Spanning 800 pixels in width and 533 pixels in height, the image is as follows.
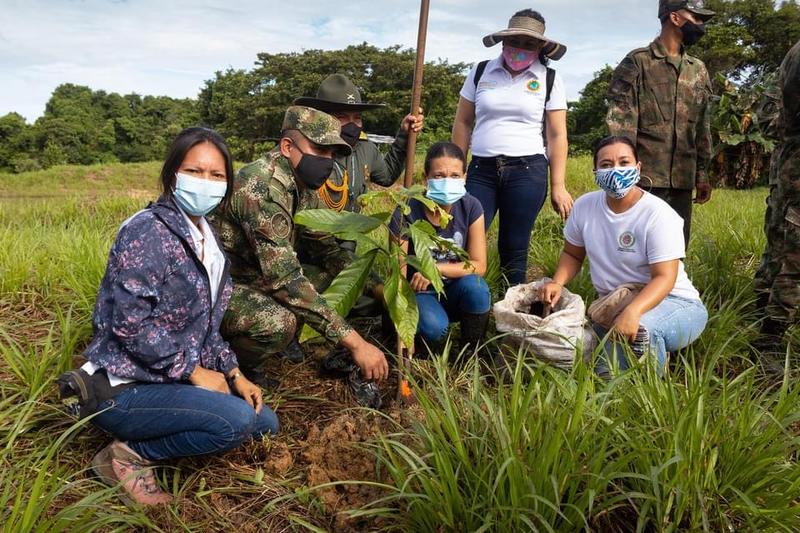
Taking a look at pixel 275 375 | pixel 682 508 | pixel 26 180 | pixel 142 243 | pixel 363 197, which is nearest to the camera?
pixel 682 508

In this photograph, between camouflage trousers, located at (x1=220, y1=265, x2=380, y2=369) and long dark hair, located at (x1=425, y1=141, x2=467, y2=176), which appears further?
long dark hair, located at (x1=425, y1=141, x2=467, y2=176)

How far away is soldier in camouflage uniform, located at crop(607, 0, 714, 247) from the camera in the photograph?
3490mm

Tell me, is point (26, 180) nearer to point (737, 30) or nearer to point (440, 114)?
point (440, 114)

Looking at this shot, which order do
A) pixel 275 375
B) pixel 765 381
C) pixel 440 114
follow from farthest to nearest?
pixel 440 114 → pixel 275 375 → pixel 765 381

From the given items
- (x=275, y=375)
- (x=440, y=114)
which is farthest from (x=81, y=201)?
(x=440, y=114)

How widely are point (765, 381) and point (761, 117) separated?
8.49 m

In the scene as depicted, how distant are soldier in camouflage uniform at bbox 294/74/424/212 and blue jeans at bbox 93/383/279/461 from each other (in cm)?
124

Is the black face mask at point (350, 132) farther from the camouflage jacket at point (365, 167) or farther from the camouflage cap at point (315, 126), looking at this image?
the camouflage cap at point (315, 126)

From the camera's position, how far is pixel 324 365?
9.42 ft

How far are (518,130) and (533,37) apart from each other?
18.6 inches

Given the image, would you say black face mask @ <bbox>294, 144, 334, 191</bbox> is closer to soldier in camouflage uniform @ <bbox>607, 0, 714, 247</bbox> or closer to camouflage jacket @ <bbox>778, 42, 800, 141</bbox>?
soldier in camouflage uniform @ <bbox>607, 0, 714, 247</bbox>

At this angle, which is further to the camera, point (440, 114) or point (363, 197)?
point (440, 114)

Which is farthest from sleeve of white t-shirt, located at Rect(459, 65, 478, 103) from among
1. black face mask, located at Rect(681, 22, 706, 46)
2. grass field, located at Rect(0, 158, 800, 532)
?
grass field, located at Rect(0, 158, 800, 532)

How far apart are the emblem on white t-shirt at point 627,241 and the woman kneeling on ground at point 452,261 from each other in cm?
64
